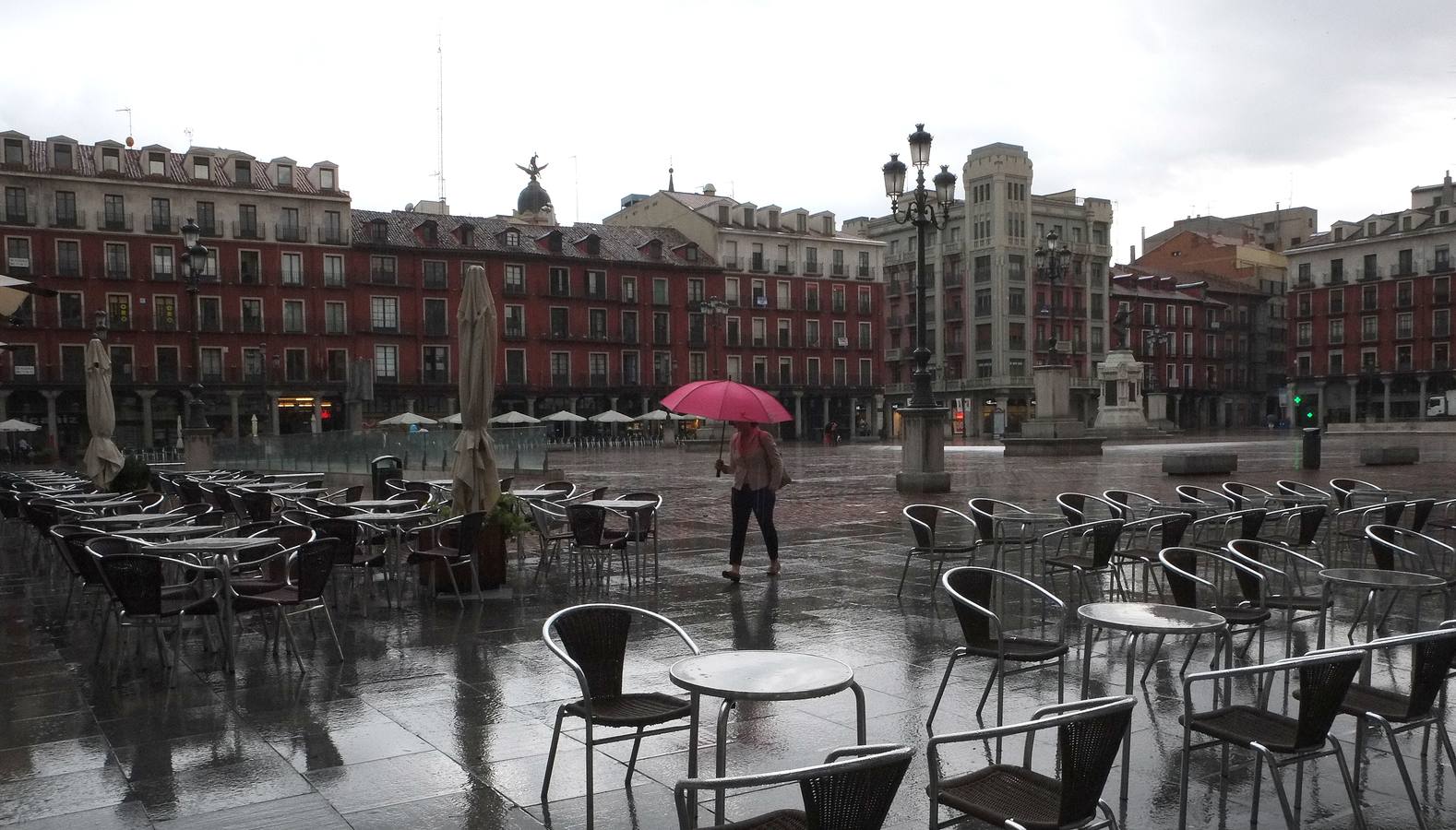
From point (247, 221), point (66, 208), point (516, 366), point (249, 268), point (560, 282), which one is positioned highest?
point (66, 208)

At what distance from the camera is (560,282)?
62.0 meters

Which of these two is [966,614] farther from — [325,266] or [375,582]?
[325,266]

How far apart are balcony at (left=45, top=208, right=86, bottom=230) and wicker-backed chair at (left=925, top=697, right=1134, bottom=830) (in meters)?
57.2

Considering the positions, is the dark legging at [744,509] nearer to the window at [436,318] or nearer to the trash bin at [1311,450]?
the trash bin at [1311,450]

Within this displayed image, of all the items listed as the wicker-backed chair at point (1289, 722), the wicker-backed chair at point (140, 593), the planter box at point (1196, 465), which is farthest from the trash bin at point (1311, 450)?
the wicker-backed chair at point (140, 593)

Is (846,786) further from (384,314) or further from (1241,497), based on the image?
(384,314)

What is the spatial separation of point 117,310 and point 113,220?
4.12 metres

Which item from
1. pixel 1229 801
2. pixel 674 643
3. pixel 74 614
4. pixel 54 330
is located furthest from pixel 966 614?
pixel 54 330

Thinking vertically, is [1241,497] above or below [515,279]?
below

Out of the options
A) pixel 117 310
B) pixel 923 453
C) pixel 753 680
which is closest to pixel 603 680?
pixel 753 680

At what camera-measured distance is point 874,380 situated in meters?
72.3

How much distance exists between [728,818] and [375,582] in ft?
21.6

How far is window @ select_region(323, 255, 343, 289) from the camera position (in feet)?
184

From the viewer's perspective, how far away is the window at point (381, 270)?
56875 millimetres
